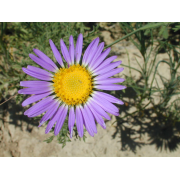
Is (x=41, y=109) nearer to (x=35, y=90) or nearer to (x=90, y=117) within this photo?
(x=35, y=90)

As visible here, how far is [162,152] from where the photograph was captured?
3.35 metres

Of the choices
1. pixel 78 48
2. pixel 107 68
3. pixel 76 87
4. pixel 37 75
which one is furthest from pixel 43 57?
pixel 107 68

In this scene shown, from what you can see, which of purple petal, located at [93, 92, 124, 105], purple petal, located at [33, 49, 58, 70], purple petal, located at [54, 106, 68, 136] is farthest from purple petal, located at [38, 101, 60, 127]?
purple petal, located at [93, 92, 124, 105]

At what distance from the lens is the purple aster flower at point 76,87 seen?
90.7 inches

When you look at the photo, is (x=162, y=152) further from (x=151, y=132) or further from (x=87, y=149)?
(x=87, y=149)

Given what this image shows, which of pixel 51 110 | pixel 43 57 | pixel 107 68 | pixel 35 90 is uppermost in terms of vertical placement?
pixel 43 57

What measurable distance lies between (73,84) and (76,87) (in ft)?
0.19

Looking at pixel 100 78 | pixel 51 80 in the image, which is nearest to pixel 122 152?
pixel 100 78

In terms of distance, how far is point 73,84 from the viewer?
96.3 inches

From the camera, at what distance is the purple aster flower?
7.55ft

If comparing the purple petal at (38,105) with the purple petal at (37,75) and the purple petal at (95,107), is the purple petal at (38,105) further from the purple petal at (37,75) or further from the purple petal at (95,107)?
the purple petal at (95,107)

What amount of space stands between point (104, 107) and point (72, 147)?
127 cm

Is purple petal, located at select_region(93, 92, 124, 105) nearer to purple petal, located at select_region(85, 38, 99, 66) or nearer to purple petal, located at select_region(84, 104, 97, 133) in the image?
purple petal, located at select_region(84, 104, 97, 133)

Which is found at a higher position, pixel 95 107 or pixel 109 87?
pixel 109 87
